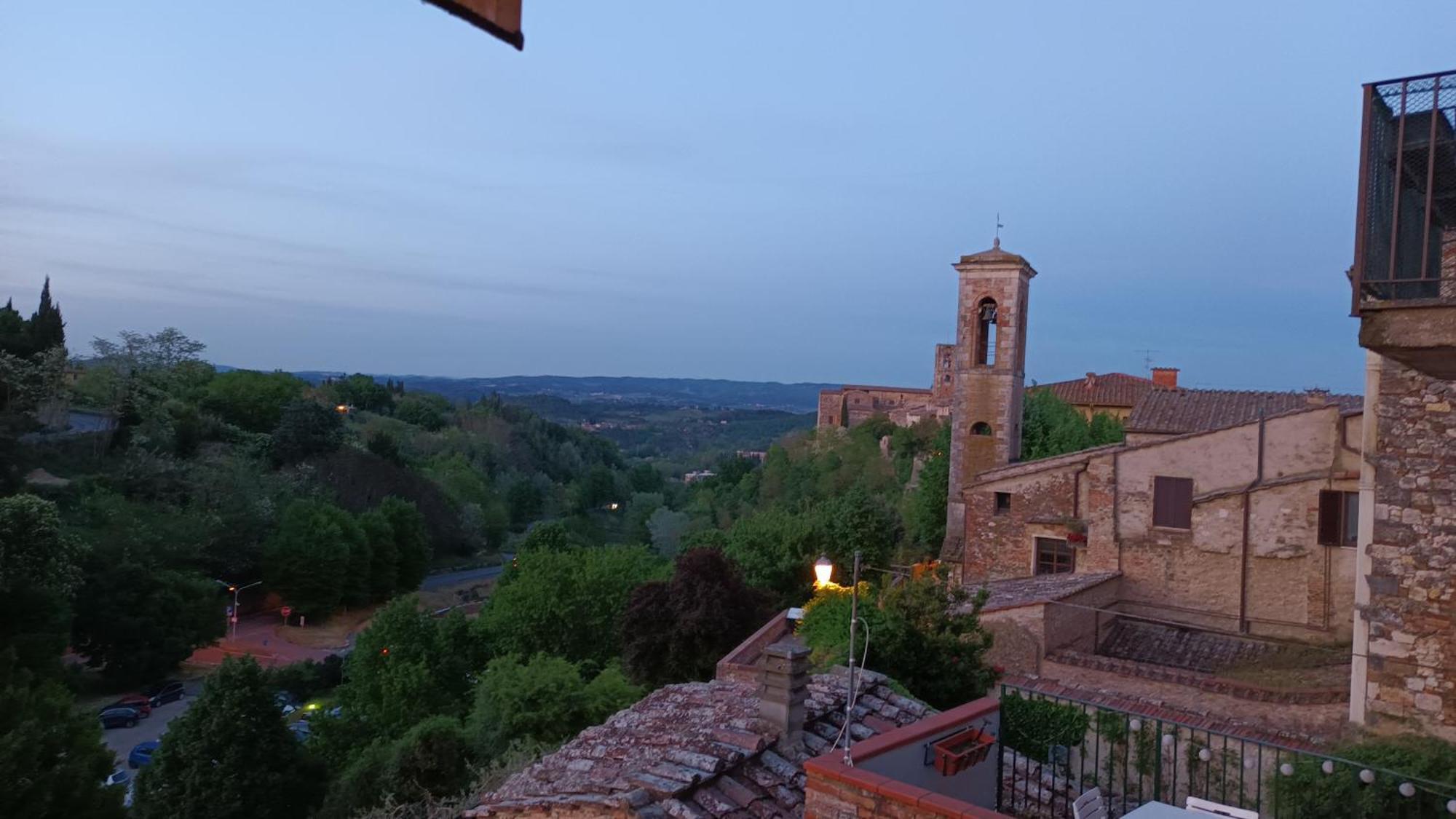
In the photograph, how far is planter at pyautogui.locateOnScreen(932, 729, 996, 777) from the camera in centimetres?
566

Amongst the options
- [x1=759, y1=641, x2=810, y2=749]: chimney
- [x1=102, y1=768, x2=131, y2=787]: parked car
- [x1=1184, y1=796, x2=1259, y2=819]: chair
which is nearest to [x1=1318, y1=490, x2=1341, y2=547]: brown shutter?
[x1=759, y1=641, x2=810, y2=749]: chimney

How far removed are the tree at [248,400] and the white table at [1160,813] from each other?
5861 cm

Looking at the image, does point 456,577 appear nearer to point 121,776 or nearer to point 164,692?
point 164,692

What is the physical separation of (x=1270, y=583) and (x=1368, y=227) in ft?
38.3

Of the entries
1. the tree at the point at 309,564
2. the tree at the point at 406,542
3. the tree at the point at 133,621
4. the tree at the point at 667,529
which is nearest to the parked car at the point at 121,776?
the tree at the point at 133,621

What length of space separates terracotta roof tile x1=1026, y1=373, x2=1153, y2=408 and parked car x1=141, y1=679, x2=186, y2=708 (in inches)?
1204

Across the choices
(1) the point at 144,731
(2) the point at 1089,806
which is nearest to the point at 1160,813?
(2) the point at 1089,806

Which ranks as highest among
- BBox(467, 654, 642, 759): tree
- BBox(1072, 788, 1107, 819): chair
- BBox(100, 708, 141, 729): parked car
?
BBox(1072, 788, 1107, 819): chair

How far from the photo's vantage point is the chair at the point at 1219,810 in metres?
4.59

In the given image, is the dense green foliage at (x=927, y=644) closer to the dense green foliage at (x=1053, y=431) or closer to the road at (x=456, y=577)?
the dense green foliage at (x=1053, y=431)

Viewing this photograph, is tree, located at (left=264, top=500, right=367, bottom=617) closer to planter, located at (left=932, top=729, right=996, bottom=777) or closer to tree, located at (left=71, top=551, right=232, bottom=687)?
tree, located at (left=71, top=551, right=232, bottom=687)

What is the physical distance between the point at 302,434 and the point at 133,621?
949 inches

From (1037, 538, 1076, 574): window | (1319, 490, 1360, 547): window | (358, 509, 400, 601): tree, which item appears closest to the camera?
(1319, 490, 1360, 547): window

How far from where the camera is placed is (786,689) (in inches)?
277
